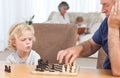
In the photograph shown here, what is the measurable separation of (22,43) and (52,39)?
230 mm

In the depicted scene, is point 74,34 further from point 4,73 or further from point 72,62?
point 4,73

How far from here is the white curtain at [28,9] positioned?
6508mm

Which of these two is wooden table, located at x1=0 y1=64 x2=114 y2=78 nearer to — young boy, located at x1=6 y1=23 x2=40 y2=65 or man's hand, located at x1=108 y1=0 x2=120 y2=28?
man's hand, located at x1=108 y1=0 x2=120 y2=28

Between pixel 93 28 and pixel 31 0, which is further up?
pixel 31 0

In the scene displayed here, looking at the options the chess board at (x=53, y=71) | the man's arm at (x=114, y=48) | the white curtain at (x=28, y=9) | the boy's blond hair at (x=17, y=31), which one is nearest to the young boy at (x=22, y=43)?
the boy's blond hair at (x=17, y=31)

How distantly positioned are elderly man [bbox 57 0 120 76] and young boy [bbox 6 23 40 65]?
418 millimetres

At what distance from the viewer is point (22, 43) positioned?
225 cm

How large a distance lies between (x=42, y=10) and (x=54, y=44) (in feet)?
15.1

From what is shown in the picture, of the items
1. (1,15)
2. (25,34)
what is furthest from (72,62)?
(1,15)

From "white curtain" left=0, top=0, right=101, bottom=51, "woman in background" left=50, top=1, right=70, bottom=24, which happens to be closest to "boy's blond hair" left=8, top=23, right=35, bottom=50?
"woman in background" left=50, top=1, right=70, bottom=24

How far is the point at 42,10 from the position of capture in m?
6.73

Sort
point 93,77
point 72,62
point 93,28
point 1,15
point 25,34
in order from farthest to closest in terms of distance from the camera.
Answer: point 1,15 < point 93,28 < point 25,34 < point 72,62 < point 93,77

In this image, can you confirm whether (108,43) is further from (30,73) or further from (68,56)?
(30,73)

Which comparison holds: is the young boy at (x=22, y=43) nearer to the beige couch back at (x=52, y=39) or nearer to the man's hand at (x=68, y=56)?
the beige couch back at (x=52, y=39)
